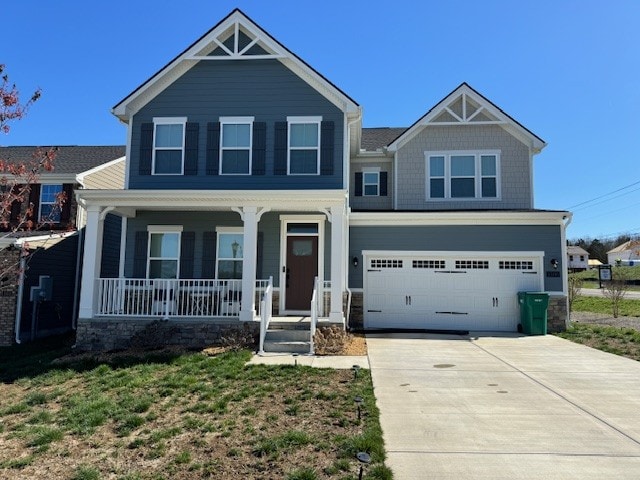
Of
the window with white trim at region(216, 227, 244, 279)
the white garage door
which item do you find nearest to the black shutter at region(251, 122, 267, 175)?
the window with white trim at region(216, 227, 244, 279)

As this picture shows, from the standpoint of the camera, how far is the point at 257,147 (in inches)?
489

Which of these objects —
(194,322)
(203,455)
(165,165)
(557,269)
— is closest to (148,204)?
(165,165)

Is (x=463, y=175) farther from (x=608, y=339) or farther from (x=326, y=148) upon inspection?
(x=608, y=339)

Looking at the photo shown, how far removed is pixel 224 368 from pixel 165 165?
23.3ft

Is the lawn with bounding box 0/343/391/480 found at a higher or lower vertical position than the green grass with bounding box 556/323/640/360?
lower

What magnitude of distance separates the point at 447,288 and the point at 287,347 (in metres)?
5.78

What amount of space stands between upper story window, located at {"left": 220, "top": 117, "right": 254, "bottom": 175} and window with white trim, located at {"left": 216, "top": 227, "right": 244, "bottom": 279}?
1708 millimetres

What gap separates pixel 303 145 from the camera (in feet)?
40.6

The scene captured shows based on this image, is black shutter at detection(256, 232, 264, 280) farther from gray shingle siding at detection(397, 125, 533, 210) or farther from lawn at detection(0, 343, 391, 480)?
gray shingle siding at detection(397, 125, 533, 210)

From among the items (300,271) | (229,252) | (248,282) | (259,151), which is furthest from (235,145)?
(248,282)

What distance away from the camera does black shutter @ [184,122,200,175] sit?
1248cm

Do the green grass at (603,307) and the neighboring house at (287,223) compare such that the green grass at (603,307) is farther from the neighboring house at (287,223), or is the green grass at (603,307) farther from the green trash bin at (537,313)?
the neighboring house at (287,223)

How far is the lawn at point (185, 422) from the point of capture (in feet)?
13.5

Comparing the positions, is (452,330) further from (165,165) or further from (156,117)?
(156,117)
